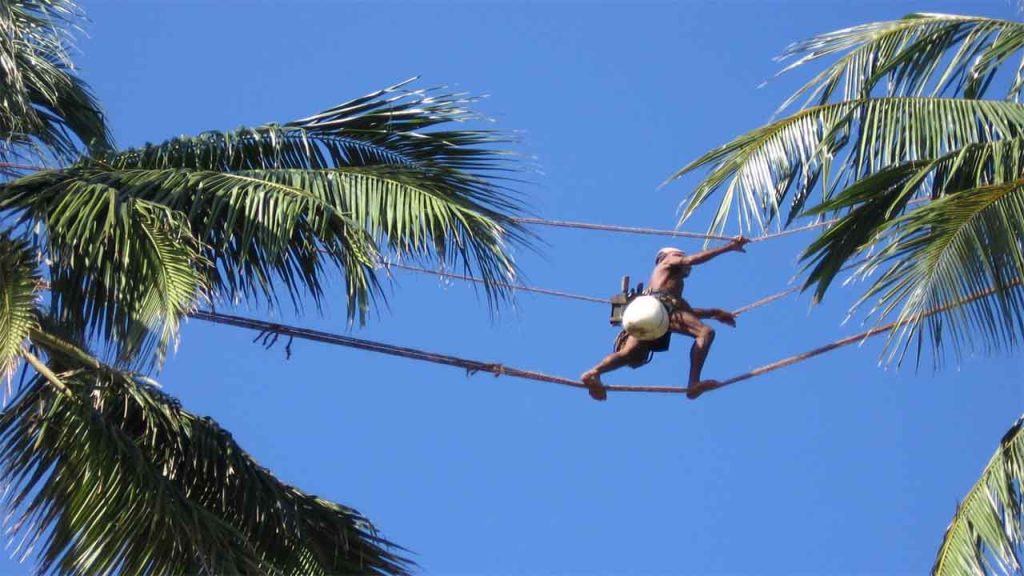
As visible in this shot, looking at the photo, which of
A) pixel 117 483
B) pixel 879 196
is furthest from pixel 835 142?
pixel 117 483

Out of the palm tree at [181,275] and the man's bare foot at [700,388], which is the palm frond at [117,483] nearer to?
the palm tree at [181,275]

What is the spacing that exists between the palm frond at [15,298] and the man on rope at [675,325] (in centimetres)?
372

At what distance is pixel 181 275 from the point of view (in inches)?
337

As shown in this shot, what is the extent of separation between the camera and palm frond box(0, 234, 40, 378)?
812 centimetres

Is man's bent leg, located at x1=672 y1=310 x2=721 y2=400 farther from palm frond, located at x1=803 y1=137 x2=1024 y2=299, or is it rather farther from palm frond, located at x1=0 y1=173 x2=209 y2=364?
palm frond, located at x1=0 y1=173 x2=209 y2=364

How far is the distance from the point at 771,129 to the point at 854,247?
84 cm

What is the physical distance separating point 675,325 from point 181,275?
3986 mm

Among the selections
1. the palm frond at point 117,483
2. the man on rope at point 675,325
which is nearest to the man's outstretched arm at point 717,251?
the man on rope at point 675,325

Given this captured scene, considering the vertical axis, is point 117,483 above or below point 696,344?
below

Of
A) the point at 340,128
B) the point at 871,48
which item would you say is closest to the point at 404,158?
the point at 340,128

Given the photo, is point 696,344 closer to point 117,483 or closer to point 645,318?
point 645,318

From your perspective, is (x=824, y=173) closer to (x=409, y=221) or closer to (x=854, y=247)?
(x=854, y=247)

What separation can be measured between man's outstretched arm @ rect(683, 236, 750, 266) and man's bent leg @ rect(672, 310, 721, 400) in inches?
12.8

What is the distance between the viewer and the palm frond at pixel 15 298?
812 cm
